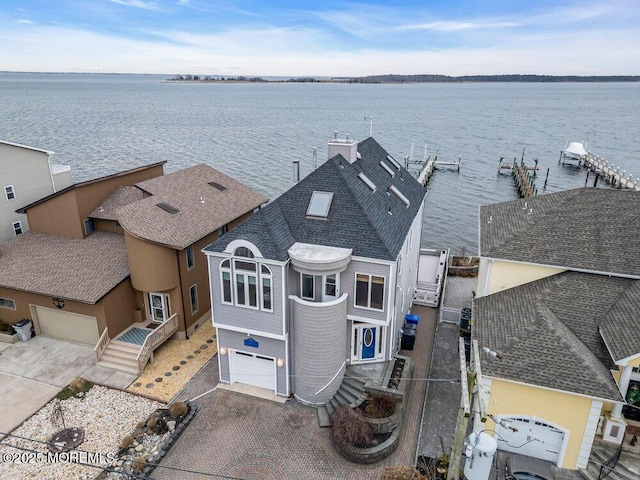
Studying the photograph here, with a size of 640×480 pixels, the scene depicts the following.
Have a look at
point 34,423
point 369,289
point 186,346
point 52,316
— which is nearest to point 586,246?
point 369,289

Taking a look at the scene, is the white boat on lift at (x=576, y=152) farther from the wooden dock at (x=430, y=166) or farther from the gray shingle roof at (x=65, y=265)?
the gray shingle roof at (x=65, y=265)

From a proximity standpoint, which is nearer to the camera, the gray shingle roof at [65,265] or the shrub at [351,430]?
the shrub at [351,430]

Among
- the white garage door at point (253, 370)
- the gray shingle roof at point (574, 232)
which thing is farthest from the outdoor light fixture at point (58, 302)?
the gray shingle roof at point (574, 232)

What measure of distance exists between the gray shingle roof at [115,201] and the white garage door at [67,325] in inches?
225

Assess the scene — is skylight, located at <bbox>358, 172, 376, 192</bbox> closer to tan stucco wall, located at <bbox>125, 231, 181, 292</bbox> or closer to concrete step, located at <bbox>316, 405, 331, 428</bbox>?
tan stucco wall, located at <bbox>125, 231, 181, 292</bbox>

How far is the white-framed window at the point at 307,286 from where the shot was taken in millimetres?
17875

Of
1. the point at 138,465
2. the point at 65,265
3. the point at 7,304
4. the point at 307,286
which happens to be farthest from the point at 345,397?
the point at 7,304

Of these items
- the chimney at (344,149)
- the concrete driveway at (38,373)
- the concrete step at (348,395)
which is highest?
the chimney at (344,149)

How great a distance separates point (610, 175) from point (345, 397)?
61.5m

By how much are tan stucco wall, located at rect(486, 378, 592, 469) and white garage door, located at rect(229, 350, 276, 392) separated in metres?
9.03

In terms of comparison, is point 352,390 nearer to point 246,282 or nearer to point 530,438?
point 246,282

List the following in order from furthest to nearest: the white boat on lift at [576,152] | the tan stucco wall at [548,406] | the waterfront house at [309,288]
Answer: the white boat on lift at [576,152], the waterfront house at [309,288], the tan stucco wall at [548,406]

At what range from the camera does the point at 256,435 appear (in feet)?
55.4

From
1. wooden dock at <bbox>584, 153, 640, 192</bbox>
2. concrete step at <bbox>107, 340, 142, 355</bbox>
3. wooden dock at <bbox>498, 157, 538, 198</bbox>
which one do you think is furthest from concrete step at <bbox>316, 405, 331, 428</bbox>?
wooden dock at <bbox>584, 153, 640, 192</bbox>
